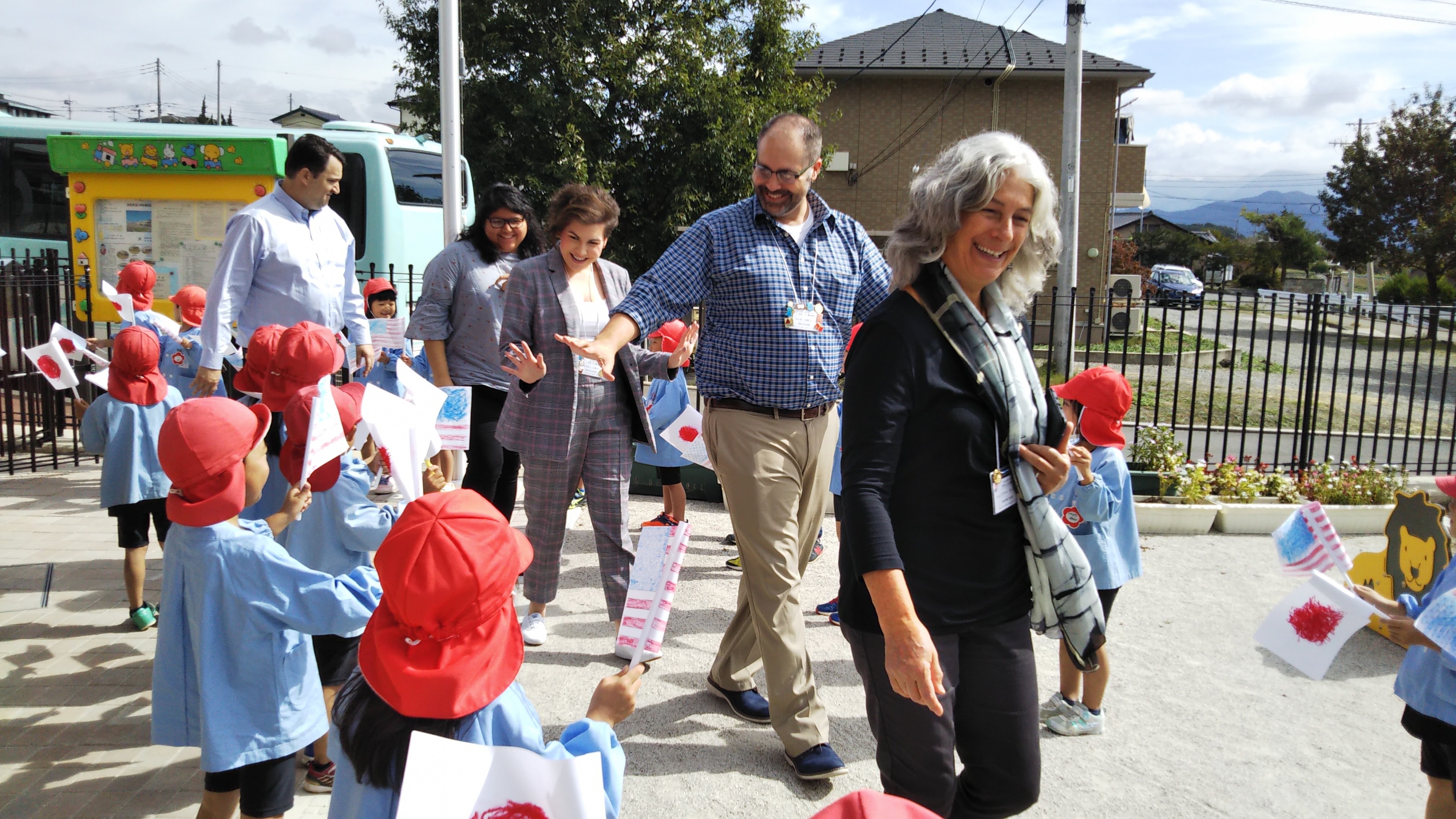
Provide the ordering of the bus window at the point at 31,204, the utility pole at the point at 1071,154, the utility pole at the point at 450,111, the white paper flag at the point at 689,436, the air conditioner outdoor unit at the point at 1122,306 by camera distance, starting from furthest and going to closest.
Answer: the bus window at the point at 31,204 → the utility pole at the point at 1071,154 → the air conditioner outdoor unit at the point at 1122,306 → the utility pole at the point at 450,111 → the white paper flag at the point at 689,436

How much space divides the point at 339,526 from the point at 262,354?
778 mm

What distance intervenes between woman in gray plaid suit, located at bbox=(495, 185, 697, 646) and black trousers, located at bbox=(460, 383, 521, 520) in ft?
1.96

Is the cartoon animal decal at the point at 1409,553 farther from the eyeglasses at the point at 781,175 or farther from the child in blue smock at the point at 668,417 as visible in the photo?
the child in blue smock at the point at 668,417

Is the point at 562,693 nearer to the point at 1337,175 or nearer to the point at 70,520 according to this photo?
the point at 70,520

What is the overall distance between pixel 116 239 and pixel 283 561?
356 inches

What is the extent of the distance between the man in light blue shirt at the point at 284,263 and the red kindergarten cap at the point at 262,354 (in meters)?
0.66

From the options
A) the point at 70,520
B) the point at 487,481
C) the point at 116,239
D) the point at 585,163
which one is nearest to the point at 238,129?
the point at 116,239

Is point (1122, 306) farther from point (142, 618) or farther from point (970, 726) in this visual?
point (142, 618)

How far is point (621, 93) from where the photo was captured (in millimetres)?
15828

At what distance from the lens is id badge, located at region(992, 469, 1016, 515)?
2119mm

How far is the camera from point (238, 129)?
11.6m

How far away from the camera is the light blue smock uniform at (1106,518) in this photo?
10.5 ft

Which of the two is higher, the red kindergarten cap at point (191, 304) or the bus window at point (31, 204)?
the bus window at point (31, 204)

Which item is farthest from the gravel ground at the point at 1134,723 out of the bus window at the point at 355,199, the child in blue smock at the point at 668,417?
the bus window at the point at 355,199
